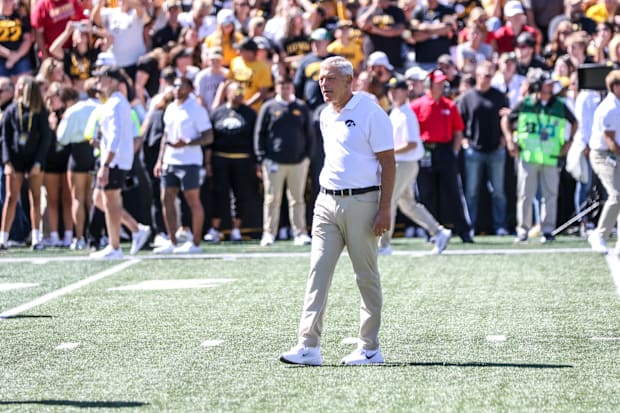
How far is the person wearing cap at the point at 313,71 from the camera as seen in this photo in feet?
64.9

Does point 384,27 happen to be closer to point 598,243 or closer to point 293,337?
point 598,243

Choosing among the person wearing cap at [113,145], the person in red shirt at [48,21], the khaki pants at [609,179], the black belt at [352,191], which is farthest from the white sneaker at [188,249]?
the black belt at [352,191]

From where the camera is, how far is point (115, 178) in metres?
15.8

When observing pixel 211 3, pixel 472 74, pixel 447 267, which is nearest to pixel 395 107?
pixel 447 267

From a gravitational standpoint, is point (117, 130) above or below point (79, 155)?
above

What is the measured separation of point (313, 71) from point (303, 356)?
11.8m

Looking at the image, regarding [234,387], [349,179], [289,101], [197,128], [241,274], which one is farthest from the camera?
[289,101]

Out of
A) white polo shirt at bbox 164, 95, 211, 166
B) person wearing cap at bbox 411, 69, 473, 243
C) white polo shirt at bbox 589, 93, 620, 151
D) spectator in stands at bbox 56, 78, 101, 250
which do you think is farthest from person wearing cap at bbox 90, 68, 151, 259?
white polo shirt at bbox 589, 93, 620, 151

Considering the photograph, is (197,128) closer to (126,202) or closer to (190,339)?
(126,202)

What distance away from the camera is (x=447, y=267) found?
49.3 ft

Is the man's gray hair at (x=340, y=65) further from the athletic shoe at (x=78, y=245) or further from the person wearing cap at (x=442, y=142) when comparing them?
the athletic shoe at (x=78, y=245)

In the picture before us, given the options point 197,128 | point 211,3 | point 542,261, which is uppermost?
point 211,3

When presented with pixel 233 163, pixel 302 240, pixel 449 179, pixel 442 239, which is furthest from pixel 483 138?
pixel 233 163

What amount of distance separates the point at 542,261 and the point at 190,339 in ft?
21.7
